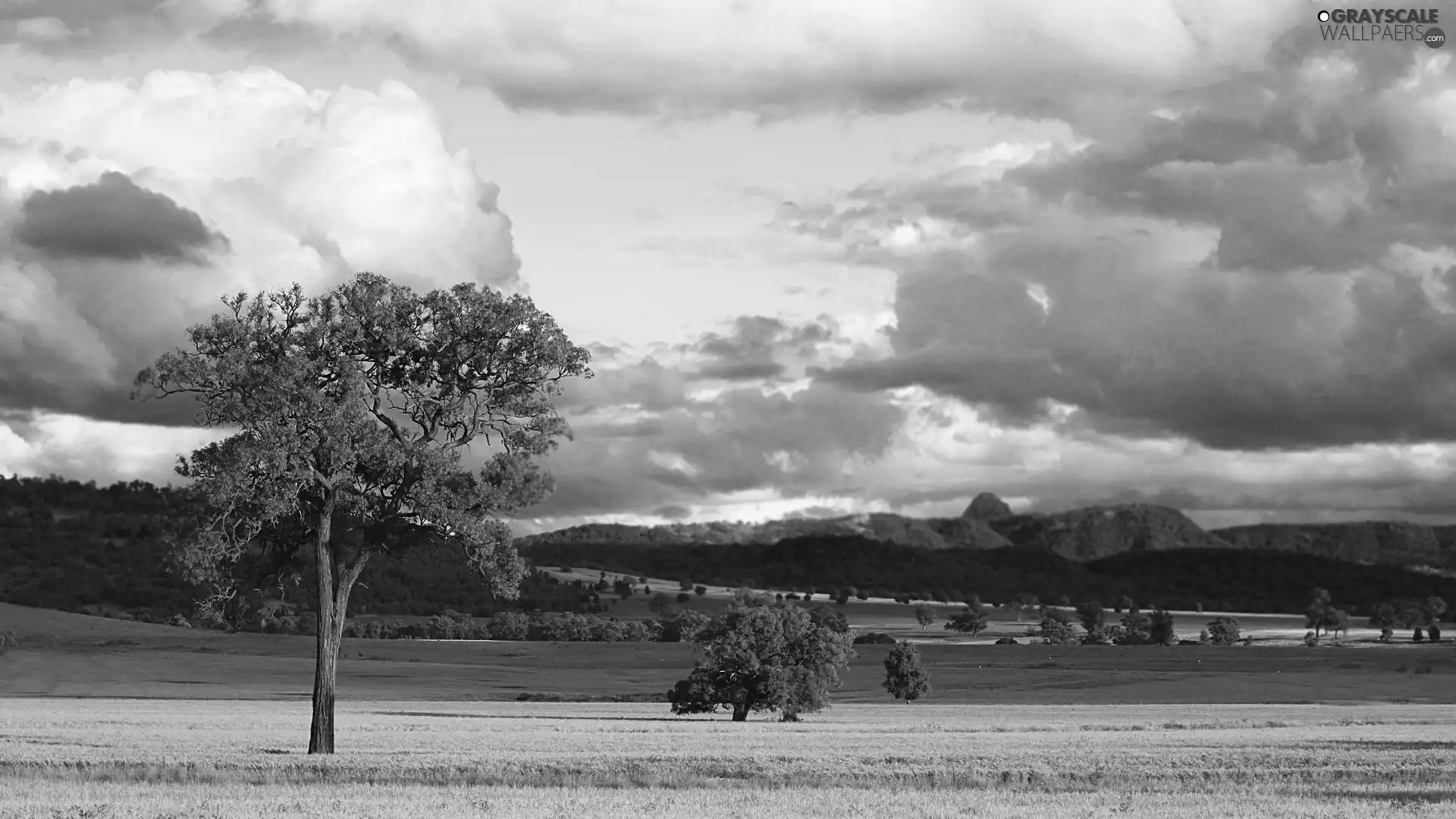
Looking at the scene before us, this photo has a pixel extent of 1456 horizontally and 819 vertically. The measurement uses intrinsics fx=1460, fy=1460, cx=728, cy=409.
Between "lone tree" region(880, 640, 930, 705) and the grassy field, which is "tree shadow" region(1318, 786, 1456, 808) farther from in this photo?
"lone tree" region(880, 640, 930, 705)

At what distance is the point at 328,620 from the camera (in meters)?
42.0

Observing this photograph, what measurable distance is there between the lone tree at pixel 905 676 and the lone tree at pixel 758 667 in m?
27.0

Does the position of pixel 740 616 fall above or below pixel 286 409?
below

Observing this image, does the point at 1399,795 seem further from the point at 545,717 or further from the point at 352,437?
the point at 545,717

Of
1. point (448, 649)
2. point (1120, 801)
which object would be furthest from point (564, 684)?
point (1120, 801)

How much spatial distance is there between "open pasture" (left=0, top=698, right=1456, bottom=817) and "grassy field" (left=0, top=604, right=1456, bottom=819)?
14 cm

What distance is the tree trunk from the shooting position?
4147cm

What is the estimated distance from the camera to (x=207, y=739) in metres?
53.2

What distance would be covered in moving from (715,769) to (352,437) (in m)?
13.7

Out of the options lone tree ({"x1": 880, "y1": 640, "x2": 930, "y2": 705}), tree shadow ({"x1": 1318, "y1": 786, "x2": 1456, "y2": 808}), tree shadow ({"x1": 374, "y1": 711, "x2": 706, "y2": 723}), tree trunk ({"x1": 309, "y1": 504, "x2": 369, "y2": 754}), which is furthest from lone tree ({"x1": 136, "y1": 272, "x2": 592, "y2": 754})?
lone tree ({"x1": 880, "y1": 640, "x2": 930, "y2": 705})

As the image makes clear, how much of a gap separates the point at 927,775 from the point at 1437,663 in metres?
174

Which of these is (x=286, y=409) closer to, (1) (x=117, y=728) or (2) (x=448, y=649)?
(1) (x=117, y=728)

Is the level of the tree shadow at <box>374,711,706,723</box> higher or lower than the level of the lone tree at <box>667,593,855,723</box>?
lower

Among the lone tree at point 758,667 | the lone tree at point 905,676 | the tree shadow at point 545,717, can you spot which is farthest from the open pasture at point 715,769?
the lone tree at point 905,676
